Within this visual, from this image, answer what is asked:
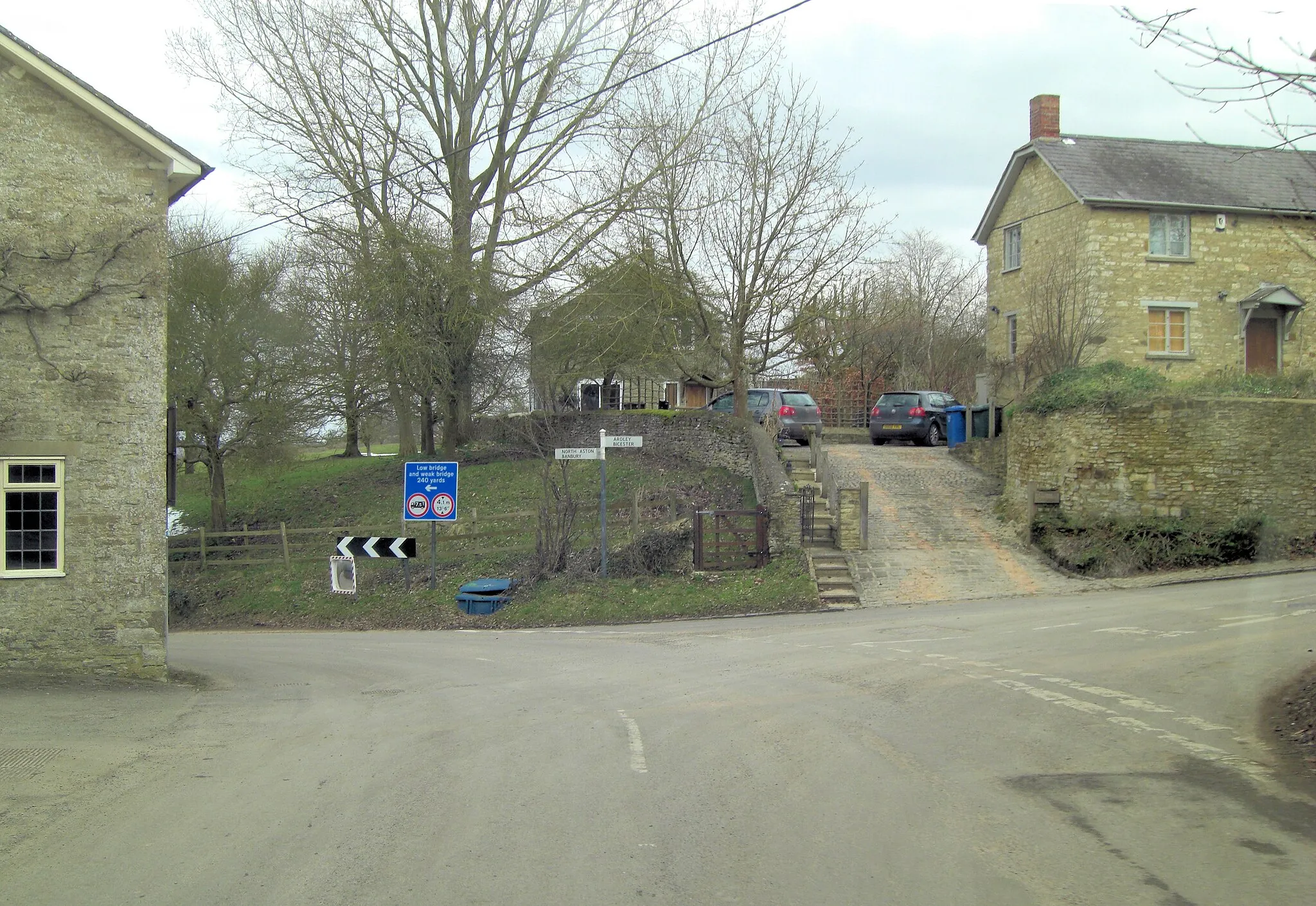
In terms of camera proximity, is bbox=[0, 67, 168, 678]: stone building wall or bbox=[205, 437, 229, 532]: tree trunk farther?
bbox=[205, 437, 229, 532]: tree trunk

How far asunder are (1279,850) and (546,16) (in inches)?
1153

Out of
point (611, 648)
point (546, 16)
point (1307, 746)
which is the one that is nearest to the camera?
point (1307, 746)

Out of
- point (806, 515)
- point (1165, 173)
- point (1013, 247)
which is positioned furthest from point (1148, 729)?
point (1013, 247)

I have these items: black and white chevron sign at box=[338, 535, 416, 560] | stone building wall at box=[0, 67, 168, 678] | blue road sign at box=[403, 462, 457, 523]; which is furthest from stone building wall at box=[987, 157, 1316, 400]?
stone building wall at box=[0, 67, 168, 678]

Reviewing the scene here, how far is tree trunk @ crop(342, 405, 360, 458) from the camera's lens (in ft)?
114

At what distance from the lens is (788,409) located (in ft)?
98.7

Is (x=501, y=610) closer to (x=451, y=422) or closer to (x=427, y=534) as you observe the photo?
(x=427, y=534)

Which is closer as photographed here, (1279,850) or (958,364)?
(1279,850)

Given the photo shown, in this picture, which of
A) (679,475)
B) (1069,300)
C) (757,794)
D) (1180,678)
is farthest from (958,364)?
(757,794)

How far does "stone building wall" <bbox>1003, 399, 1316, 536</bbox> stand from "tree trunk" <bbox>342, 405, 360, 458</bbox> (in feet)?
76.6

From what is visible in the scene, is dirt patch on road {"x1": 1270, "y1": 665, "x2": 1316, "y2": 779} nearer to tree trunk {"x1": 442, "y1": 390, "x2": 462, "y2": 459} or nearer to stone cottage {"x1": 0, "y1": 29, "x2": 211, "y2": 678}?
stone cottage {"x1": 0, "y1": 29, "x2": 211, "y2": 678}

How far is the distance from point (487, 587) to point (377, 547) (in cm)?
268

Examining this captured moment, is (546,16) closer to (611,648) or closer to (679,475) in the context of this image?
(679,475)

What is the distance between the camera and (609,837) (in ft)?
19.8
